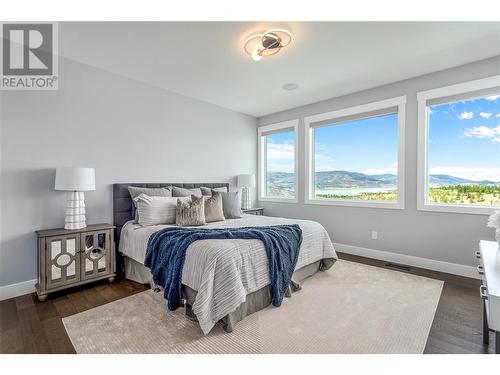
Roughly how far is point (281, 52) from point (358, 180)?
8.00 ft

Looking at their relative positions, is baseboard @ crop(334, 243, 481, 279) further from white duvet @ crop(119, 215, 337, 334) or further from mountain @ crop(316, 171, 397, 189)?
white duvet @ crop(119, 215, 337, 334)

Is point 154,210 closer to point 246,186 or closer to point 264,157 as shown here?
point 246,186

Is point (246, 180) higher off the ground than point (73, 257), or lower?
higher

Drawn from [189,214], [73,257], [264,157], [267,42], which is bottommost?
[73,257]

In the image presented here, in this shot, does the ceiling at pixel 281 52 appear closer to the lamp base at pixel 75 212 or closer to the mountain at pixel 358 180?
the mountain at pixel 358 180

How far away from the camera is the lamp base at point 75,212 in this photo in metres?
2.61

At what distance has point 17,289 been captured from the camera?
97.5 inches

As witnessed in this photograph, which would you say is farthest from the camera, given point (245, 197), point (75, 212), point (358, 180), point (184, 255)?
point (245, 197)

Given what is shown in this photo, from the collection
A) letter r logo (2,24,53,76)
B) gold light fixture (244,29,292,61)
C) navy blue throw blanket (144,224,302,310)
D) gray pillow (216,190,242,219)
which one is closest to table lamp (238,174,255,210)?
gray pillow (216,190,242,219)

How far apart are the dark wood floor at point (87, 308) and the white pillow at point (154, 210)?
2.44ft

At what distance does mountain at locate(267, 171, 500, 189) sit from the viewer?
3.14 m

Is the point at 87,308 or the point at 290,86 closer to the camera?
the point at 87,308

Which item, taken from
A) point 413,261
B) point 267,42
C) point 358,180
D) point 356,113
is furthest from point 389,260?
point 267,42

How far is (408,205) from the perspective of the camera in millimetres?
3381
